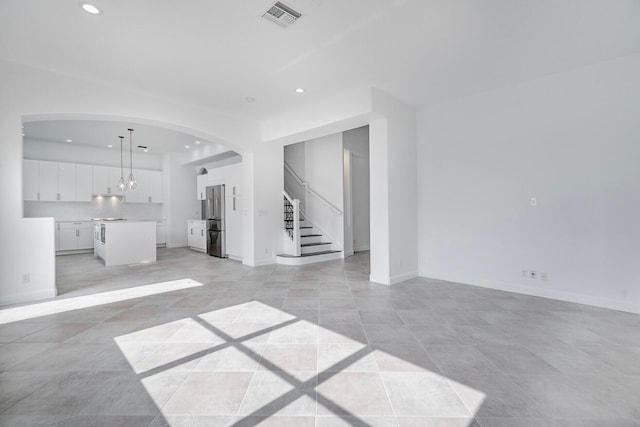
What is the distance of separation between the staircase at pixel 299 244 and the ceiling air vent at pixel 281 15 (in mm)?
4112

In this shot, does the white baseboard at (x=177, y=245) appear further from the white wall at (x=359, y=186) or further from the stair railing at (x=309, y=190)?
the white wall at (x=359, y=186)

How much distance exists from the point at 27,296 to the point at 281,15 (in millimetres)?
4812

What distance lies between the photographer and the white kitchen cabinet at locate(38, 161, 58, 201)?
7619 millimetres

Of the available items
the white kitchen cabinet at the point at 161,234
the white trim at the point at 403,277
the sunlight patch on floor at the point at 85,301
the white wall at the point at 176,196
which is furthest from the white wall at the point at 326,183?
the white kitchen cabinet at the point at 161,234

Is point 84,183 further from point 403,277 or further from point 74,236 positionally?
point 403,277

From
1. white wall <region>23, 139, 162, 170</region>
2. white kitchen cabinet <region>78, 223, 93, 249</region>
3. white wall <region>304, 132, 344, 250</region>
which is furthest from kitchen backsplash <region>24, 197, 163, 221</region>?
white wall <region>304, 132, 344, 250</region>

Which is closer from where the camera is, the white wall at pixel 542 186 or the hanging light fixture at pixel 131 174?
the white wall at pixel 542 186

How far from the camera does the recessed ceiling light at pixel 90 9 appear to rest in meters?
2.60

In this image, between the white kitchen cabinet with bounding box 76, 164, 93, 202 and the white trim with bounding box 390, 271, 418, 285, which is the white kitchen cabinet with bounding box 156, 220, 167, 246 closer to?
the white kitchen cabinet with bounding box 76, 164, 93, 202

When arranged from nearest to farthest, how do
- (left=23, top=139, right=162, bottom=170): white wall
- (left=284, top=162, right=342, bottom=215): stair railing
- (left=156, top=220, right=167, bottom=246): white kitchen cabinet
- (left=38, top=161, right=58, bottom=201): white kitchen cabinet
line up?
1. (left=284, top=162, right=342, bottom=215): stair railing
2. (left=38, top=161, right=58, bottom=201): white kitchen cabinet
3. (left=23, top=139, right=162, bottom=170): white wall
4. (left=156, top=220, right=167, bottom=246): white kitchen cabinet

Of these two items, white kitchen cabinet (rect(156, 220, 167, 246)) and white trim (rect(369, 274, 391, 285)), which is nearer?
white trim (rect(369, 274, 391, 285))

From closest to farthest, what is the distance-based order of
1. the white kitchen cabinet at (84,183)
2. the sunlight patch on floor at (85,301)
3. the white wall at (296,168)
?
the sunlight patch on floor at (85,301)
the white wall at (296,168)
the white kitchen cabinet at (84,183)

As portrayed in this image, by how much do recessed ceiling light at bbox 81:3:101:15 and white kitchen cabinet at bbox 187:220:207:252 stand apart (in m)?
6.12

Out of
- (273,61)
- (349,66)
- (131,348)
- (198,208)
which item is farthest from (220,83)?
(198,208)
